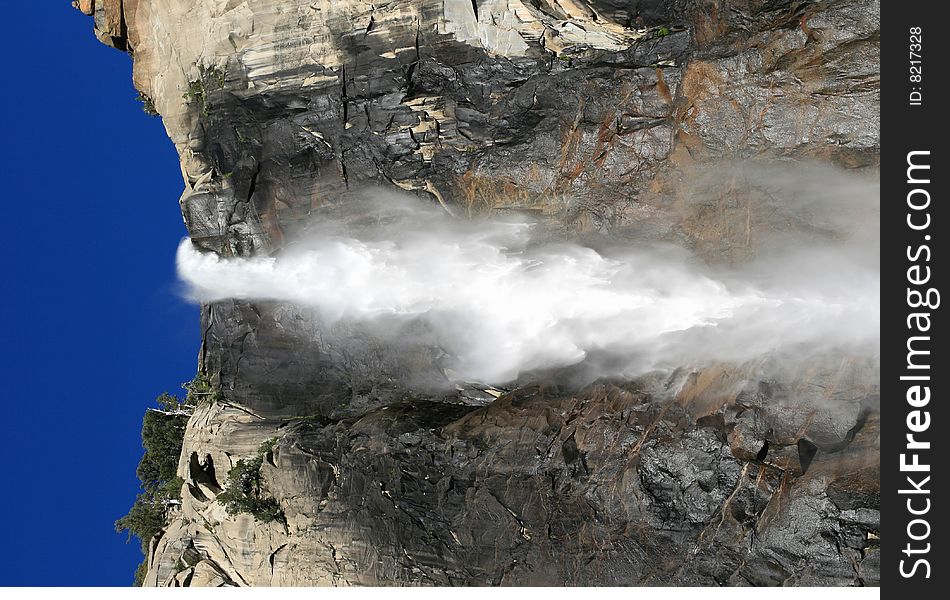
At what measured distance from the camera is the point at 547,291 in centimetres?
2175

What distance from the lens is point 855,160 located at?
18.2 meters

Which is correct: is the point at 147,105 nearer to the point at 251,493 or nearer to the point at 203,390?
the point at 203,390

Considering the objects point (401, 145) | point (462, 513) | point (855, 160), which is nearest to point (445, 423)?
point (462, 513)

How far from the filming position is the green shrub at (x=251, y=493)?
70.3 ft

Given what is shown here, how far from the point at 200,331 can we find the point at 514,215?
9990 mm

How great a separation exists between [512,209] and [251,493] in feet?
32.1

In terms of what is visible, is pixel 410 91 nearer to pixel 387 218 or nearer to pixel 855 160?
pixel 387 218

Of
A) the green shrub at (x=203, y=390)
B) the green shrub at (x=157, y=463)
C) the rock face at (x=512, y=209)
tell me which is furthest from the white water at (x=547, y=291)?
the green shrub at (x=157, y=463)

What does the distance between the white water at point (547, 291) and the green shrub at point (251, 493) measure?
13.8 ft

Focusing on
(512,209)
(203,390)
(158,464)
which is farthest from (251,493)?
(512,209)

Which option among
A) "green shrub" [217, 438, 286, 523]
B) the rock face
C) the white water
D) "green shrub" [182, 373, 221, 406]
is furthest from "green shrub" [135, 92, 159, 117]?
"green shrub" [217, 438, 286, 523]

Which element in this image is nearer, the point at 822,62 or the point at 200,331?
the point at 822,62

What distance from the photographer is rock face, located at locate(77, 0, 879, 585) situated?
17.8m

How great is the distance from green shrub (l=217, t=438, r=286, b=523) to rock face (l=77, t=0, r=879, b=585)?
0.29m
